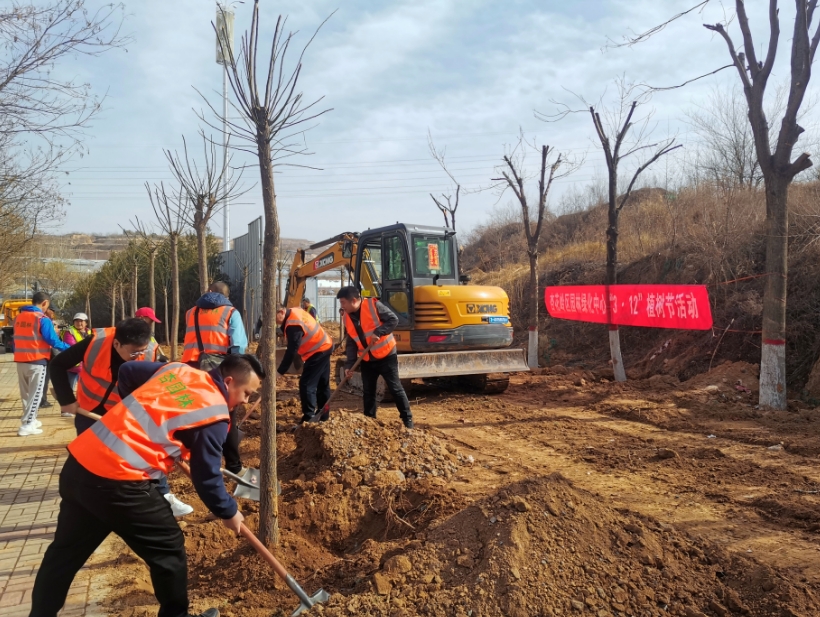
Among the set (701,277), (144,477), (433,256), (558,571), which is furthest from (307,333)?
(701,277)

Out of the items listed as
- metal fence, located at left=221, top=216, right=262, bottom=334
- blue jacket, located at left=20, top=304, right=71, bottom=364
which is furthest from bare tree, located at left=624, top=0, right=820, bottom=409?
metal fence, located at left=221, top=216, right=262, bottom=334

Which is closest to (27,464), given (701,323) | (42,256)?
(701,323)

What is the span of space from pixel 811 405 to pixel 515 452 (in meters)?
4.41

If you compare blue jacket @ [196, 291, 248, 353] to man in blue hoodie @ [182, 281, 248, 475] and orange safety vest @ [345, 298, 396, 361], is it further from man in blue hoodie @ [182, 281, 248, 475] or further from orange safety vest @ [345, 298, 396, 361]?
orange safety vest @ [345, 298, 396, 361]

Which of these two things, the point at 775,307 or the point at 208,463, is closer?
the point at 208,463

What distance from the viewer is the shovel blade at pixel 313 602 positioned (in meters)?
2.94

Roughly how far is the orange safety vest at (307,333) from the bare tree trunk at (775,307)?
5734 millimetres

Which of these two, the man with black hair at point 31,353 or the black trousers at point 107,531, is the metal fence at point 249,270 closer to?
the man with black hair at point 31,353

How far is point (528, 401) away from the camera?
9.66 m

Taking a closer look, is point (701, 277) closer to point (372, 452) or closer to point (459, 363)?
point (459, 363)

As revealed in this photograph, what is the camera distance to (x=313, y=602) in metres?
3.00

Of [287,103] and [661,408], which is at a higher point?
[287,103]

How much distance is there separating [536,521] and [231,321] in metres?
3.71

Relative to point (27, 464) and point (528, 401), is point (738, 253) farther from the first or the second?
point (27, 464)
